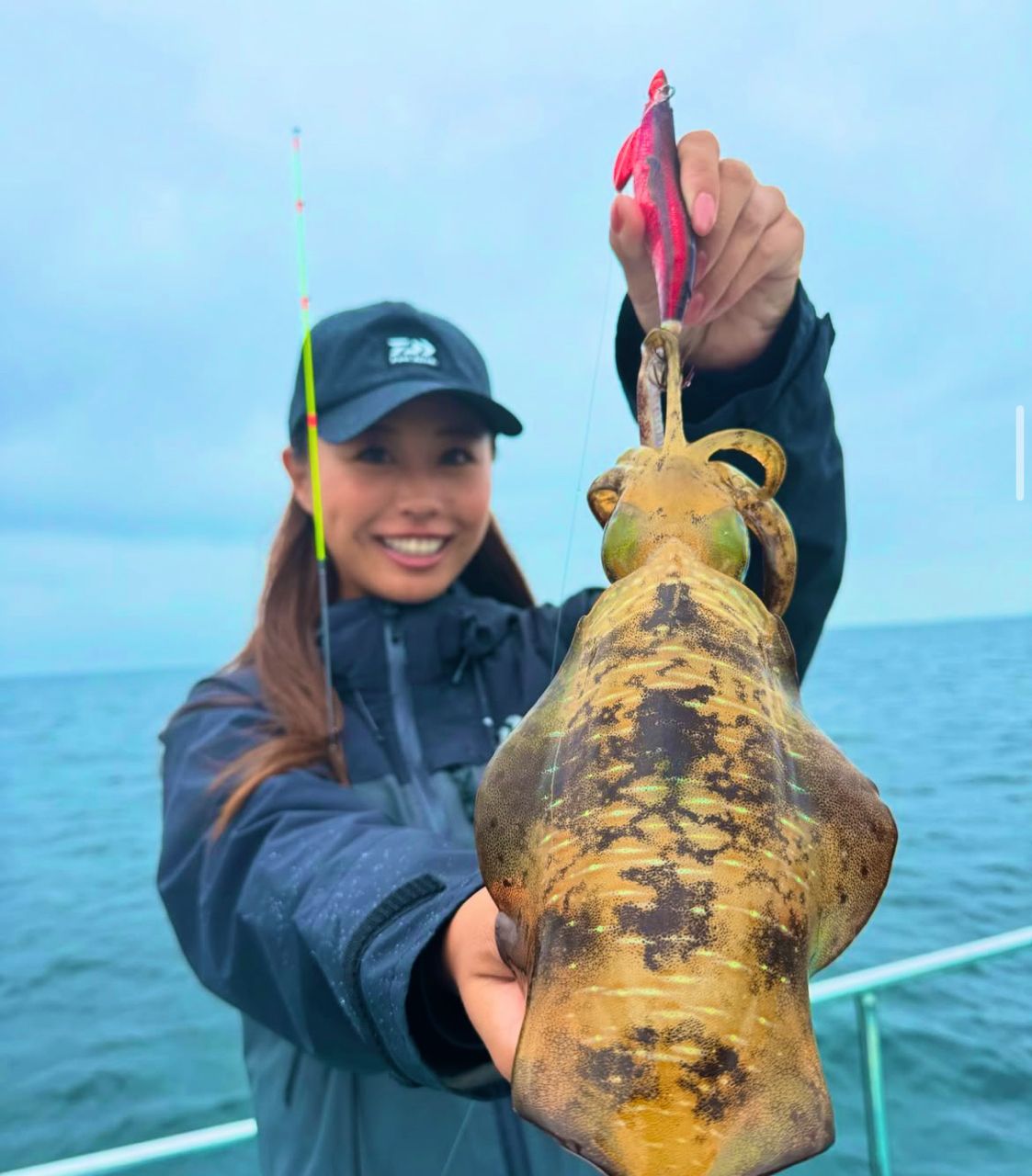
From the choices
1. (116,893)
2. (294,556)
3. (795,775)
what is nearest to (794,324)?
(795,775)

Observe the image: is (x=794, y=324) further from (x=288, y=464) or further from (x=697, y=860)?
(x=288, y=464)

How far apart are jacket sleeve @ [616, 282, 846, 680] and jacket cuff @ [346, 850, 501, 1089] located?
86 centimetres

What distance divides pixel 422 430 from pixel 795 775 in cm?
206

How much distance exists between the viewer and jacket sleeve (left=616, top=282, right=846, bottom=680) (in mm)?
1815

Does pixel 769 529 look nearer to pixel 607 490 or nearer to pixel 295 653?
pixel 607 490

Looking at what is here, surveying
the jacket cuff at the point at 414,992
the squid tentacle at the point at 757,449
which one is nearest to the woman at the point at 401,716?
the jacket cuff at the point at 414,992

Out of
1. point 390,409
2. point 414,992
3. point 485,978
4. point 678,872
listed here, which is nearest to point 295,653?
point 390,409

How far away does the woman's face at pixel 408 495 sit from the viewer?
2.83m

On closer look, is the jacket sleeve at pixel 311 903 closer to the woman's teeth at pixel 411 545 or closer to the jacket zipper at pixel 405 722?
the jacket zipper at pixel 405 722

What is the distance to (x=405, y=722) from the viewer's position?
281 cm

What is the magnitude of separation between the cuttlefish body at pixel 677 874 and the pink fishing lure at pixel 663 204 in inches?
17.3

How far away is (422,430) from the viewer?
287 cm

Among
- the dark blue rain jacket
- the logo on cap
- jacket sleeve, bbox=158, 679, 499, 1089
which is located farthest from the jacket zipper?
the logo on cap

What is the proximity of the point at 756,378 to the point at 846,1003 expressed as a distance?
5.56 metres
